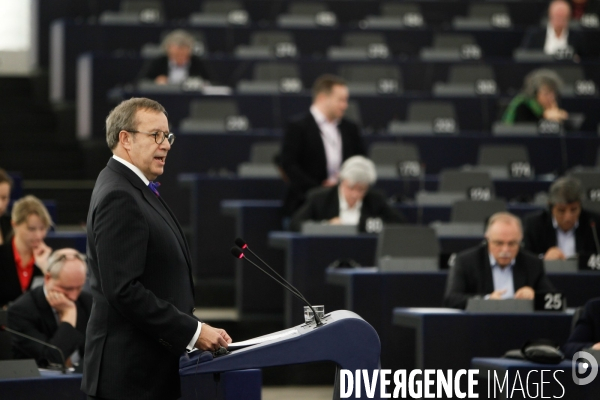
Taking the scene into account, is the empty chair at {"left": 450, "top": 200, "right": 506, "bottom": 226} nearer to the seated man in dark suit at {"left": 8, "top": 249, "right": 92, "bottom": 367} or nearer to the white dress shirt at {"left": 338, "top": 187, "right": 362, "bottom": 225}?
the white dress shirt at {"left": 338, "top": 187, "right": 362, "bottom": 225}

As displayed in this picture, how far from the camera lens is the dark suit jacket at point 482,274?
4753 millimetres

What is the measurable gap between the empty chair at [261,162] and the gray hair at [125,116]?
13.0 ft

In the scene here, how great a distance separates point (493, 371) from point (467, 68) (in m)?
4.80

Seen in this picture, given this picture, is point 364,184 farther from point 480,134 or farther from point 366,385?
point 366,385

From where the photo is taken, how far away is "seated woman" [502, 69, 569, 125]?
294 inches

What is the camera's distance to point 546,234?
18.6ft

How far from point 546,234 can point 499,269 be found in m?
0.89

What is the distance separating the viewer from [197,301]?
5.90 meters

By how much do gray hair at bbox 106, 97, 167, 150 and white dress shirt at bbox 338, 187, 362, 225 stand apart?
134 inches

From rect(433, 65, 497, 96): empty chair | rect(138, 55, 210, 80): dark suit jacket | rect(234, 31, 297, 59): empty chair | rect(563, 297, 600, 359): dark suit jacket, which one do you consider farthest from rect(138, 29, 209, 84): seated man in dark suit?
rect(563, 297, 600, 359): dark suit jacket

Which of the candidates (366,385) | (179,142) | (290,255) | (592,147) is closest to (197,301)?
(290,255)

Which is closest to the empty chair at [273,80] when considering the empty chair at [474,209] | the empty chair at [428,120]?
the empty chair at [428,120]

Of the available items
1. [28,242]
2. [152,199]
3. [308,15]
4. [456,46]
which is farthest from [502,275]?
[308,15]

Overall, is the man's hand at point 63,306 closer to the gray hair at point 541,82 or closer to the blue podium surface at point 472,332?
the blue podium surface at point 472,332
